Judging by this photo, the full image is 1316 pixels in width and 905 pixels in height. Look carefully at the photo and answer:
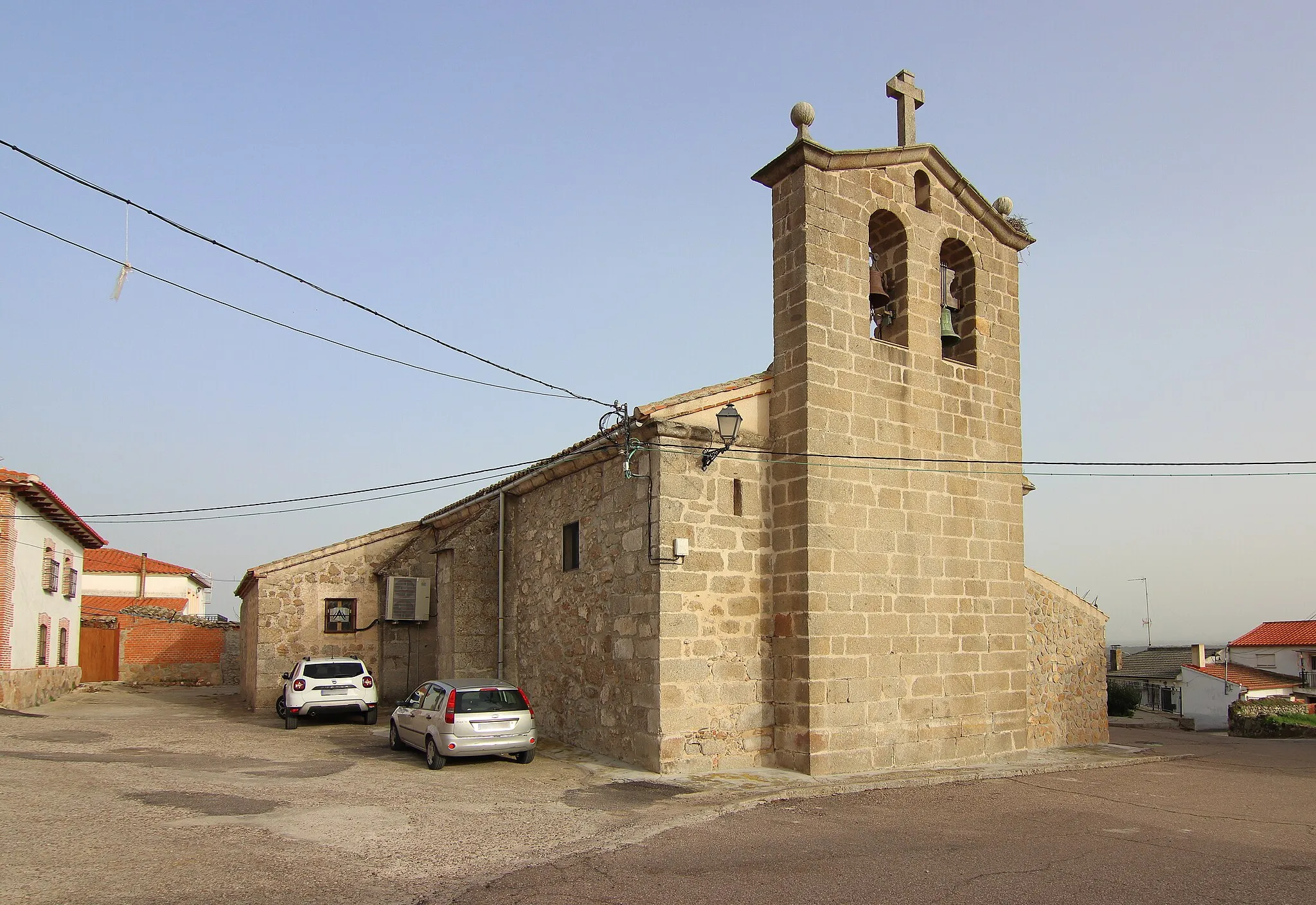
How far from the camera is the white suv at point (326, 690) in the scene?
55.3ft

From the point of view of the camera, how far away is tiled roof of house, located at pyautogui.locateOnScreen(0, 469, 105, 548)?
67.8ft

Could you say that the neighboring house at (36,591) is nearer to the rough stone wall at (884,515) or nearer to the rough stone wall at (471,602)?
the rough stone wall at (471,602)

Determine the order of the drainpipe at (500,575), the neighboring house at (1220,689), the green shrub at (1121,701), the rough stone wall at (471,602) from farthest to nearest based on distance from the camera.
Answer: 1. the neighboring house at (1220,689)
2. the green shrub at (1121,701)
3. the rough stone wall at (471,602)
4. the drainpipe at (500,575)

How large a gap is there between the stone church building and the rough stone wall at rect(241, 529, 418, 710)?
627 cm

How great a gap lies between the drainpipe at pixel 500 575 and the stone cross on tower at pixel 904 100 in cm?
897

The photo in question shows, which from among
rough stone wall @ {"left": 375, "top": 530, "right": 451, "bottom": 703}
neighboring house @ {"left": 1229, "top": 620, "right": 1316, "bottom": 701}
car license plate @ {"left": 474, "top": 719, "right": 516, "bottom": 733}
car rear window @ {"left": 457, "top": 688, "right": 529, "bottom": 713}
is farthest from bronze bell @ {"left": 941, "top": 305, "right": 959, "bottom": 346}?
neighboring house @ {"left": 1229, "top": 620, "right": 1316, "bottom": 701}

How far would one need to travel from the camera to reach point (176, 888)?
6414 millimetres

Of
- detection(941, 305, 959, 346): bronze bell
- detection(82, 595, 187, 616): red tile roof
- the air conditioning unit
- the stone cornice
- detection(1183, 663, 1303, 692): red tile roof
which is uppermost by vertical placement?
the stone cornice

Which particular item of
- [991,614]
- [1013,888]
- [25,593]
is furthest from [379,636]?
[1013,888]

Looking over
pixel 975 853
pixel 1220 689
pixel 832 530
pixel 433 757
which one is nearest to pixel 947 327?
pixel 832 530

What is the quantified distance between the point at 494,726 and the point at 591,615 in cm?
214

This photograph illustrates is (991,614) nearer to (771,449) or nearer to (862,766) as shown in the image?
(862,766)

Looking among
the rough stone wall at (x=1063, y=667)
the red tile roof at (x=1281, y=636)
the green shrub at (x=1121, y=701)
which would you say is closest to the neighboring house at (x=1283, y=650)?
the red tile roof at (x=1281, y=636)

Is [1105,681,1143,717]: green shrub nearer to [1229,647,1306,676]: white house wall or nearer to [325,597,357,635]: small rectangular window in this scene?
[1229,647,1306,676]: white house wall
